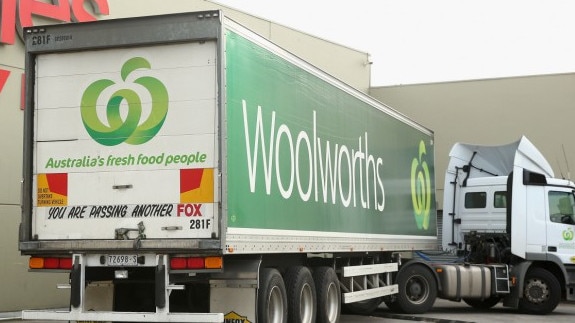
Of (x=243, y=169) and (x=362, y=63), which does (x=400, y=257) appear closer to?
(x=243, y=169)

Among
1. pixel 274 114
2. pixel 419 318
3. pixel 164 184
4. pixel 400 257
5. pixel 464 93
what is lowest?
pixel 419 318

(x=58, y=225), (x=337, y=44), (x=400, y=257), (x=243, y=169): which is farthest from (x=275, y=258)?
(x=337, y=44)

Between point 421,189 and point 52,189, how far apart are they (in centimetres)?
1018

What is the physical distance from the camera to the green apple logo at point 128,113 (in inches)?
376

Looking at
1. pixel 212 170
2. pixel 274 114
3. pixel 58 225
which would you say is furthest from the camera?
pixel 274 114

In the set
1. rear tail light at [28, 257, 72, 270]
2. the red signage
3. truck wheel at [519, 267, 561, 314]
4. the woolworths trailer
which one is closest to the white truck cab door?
truck wheel at [519, 267, 561, 314]

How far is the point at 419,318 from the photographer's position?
16453mm

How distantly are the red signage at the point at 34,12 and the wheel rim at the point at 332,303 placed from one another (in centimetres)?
791

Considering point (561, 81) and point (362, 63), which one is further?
point (362, 63)

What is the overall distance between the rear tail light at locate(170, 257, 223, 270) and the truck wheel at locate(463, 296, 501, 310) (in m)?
11.2

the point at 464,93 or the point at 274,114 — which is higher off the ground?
the point at 464,93

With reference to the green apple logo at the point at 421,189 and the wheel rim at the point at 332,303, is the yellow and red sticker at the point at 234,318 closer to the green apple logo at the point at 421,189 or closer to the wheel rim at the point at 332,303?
the wheel rim at the point at 332,303

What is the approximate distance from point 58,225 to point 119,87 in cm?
184

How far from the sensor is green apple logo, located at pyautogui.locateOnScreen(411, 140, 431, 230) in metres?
17.8
